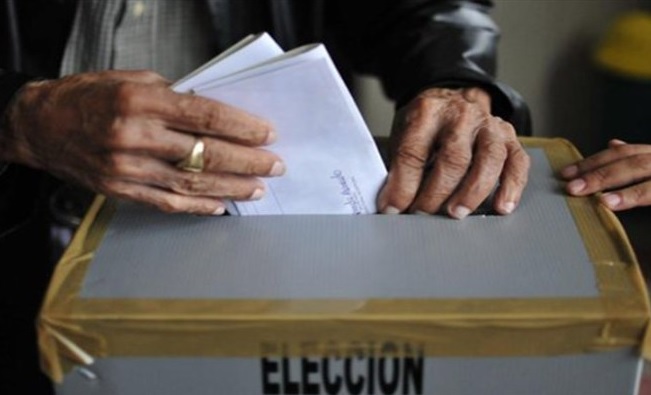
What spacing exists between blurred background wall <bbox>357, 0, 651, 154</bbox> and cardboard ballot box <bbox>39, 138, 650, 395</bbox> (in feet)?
3.58

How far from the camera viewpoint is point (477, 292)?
66 centimetres

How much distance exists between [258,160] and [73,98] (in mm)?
188

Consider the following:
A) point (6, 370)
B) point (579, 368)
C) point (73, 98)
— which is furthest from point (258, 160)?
point (6, 370)

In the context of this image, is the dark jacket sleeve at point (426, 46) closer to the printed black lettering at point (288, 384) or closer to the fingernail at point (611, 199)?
the fingernail at point (611, 199)

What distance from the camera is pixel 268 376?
→ 26.0 inches

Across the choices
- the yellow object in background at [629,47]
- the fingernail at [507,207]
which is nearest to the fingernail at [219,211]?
the fingernail at [507,207]

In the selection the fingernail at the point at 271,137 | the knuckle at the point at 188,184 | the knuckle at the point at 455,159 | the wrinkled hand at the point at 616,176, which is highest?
the fingernail at the point at 271,137

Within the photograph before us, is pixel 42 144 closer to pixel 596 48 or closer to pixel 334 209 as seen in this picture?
pixel 334 209

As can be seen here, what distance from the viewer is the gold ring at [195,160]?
77 centimetres

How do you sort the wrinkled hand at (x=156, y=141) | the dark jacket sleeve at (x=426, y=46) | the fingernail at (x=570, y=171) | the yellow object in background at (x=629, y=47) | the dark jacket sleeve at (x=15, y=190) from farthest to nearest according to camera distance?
the yellow object in background at (x=629, y=47), the dark jacket sleeve at (x=426, y=46), the dark jacket sleeve at (x=15, y=190), the fingernail at (x=570, y=171), the wrinkled hand at (x=156, y=141)

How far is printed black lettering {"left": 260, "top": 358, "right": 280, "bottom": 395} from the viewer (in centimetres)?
65

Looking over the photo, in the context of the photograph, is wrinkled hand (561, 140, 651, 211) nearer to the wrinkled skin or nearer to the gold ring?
the wrinkled skin

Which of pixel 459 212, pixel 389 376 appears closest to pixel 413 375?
pixel 389 376

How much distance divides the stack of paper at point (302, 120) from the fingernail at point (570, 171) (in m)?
0.18
